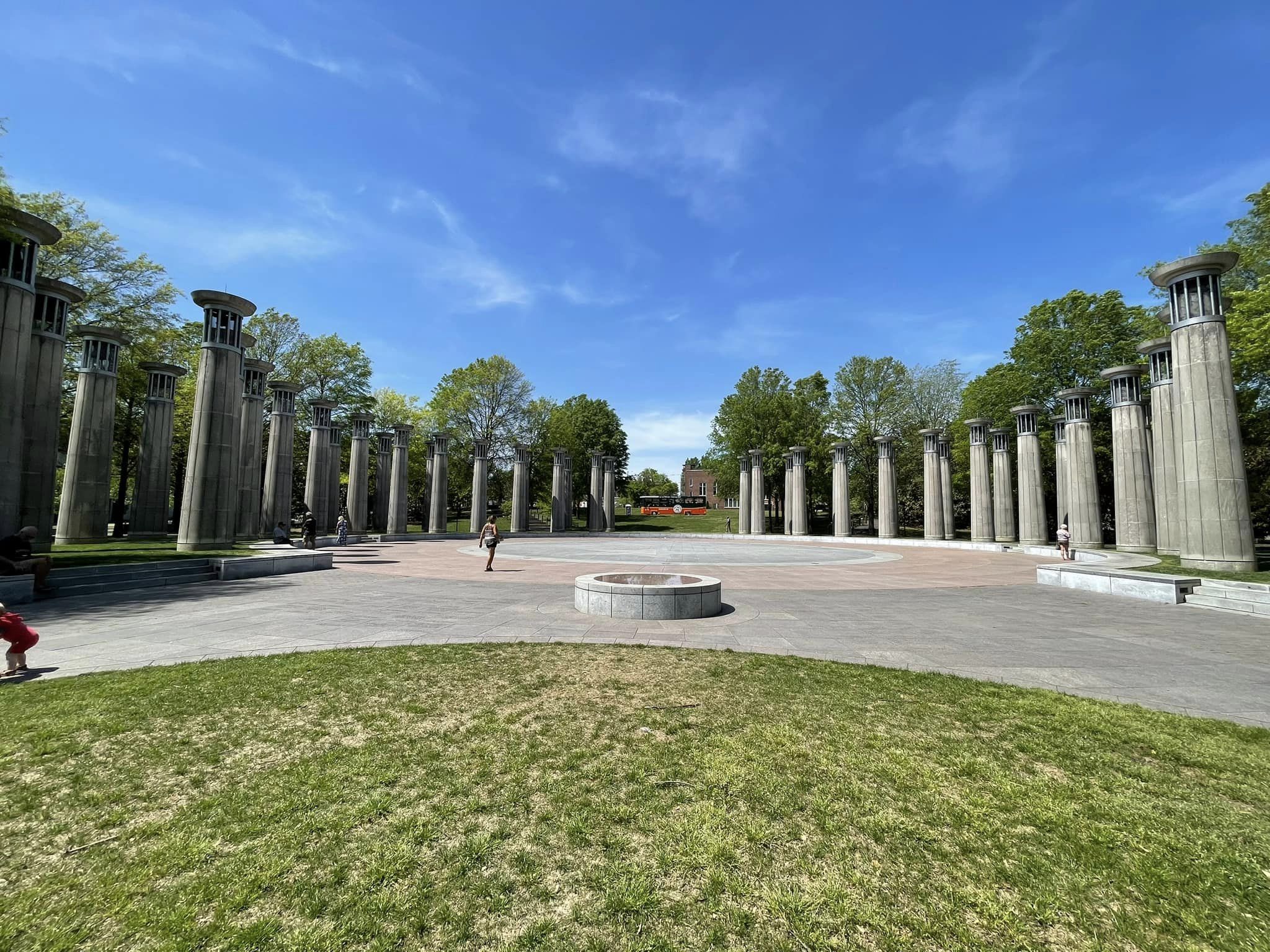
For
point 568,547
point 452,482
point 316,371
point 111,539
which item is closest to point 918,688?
point 568,547

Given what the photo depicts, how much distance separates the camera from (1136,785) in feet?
13.8

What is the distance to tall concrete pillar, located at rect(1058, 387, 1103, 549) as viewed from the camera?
31031mm

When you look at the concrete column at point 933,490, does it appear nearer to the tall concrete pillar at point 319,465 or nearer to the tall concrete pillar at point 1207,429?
the tall concrete pillar at point 1207,429

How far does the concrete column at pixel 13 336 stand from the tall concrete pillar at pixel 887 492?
159ft

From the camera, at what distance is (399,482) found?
41562 mm

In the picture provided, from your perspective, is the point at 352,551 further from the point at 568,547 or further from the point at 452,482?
the point at 452,482

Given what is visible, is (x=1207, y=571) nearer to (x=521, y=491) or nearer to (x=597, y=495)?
(x=521, y=491)

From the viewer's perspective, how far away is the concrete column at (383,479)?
145ft

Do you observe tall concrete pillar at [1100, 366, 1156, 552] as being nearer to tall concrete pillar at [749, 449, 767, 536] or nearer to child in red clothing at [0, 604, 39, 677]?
tall concrete pillar at [749, 449, 767, 536]

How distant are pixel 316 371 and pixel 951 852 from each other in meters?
53.2

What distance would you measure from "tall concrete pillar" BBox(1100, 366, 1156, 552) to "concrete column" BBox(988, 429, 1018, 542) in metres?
7.89

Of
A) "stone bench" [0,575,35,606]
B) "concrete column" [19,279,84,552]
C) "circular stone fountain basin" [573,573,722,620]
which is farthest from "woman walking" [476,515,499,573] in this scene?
"concrete column" [19,279,84,552]

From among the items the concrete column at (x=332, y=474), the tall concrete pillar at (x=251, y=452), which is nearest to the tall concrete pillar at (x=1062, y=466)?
the tall concrete pillar at (x=251, y=452)

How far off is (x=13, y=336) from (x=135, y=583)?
29.2 ft
